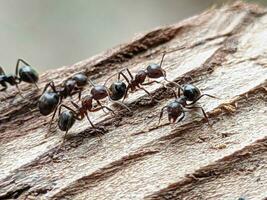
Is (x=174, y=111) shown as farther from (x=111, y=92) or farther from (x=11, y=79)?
(x=11, y=79)

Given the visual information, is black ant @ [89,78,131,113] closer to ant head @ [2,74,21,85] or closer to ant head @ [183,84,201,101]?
ant head @ [183,84,201,101]

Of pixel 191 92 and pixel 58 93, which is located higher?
pixel 58 93

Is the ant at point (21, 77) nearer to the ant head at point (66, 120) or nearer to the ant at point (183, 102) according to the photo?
the ant head at point (66, 120)

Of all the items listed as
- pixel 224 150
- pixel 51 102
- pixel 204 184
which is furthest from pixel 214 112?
pixel 51 102

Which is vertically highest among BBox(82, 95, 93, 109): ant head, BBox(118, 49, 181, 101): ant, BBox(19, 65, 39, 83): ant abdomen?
BBox(19, 65, 39, 83): ant abdomen

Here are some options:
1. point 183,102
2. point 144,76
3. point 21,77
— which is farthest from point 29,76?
point 183,102

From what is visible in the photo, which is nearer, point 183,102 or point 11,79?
point 183,102

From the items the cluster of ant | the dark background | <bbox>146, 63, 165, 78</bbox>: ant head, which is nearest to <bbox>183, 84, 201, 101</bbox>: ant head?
the cluster of ant
